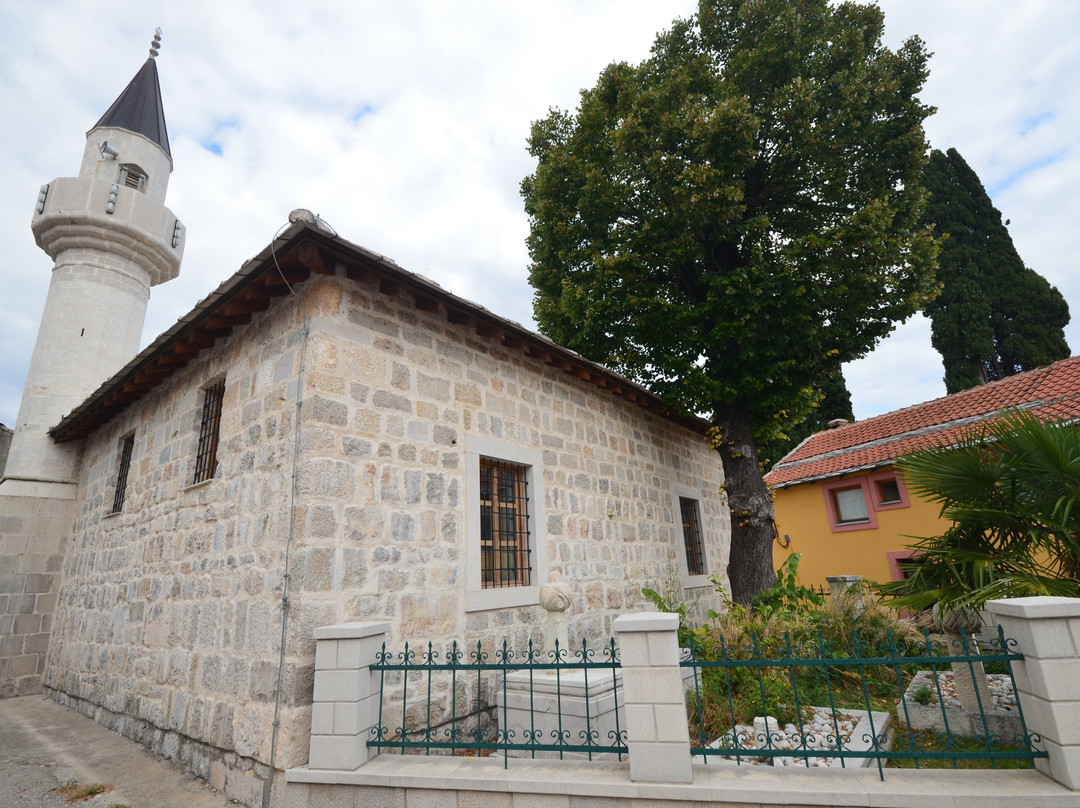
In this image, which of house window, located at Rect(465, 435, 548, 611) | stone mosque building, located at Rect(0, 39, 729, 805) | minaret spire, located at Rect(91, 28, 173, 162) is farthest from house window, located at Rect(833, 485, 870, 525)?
minaret spire, located at Rect(91, 28, 173, 162)

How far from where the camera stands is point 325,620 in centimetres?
391

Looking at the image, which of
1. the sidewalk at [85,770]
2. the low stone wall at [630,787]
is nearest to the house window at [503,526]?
the low stone wall at [630,787]

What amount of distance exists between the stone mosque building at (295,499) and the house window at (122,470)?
3 cm

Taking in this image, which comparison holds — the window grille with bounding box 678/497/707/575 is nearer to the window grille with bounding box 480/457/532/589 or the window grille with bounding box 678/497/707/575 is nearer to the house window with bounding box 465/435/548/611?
the house window with bounding box 465/435/548/611

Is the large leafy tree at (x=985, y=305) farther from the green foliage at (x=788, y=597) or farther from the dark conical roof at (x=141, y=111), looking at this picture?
the dark conical roof at (x=141, y=111)

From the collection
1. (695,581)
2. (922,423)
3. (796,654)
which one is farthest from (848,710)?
(922,423)

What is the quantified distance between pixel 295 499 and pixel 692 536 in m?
7.61

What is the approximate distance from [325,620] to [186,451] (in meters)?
3.08

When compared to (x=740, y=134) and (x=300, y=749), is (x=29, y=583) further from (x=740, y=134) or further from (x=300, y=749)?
(x=740, y=134)

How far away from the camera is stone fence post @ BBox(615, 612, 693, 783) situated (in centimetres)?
302

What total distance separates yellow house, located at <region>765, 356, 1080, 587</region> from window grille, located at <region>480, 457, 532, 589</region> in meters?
7.50

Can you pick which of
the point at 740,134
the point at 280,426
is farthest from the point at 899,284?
the point at 280,426

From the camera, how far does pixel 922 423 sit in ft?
37.9

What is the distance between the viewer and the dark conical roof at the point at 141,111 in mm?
11016
